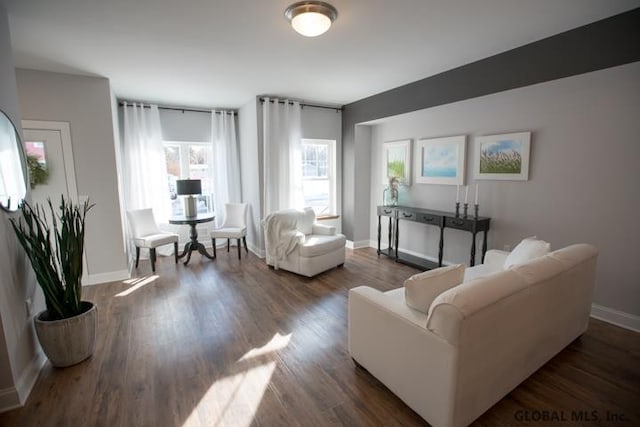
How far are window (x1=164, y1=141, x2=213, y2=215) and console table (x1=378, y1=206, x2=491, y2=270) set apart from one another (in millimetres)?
3212

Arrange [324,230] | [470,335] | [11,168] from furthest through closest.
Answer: [324,230] < [11,168] < [470,335]

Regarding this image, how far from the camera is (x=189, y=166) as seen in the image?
5426 millimetres

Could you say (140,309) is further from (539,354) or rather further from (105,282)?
(539,354)

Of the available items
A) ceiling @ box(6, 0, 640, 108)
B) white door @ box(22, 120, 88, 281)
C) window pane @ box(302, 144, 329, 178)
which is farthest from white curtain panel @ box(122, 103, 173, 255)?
window pane @ box(302, 144, 329, 178)

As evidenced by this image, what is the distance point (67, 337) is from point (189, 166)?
3719 mm

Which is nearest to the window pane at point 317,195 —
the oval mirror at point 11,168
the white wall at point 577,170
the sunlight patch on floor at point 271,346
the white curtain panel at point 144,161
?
the white curtain panel at point 144,161

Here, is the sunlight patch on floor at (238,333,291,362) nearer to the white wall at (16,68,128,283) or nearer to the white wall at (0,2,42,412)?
the white wall at (0,2,42,412)

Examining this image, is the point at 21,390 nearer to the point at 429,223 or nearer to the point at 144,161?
the point at 144,161

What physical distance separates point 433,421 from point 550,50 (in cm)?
318

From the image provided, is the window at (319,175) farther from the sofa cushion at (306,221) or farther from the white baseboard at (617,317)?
the white baseboard at (617,317)

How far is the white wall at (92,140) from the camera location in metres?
3.38

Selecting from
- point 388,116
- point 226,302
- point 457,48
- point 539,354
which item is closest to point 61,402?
point 226,302

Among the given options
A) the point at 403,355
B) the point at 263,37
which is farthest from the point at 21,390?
the point at 263,37

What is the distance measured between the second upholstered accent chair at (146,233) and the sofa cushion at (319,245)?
6.76ft
